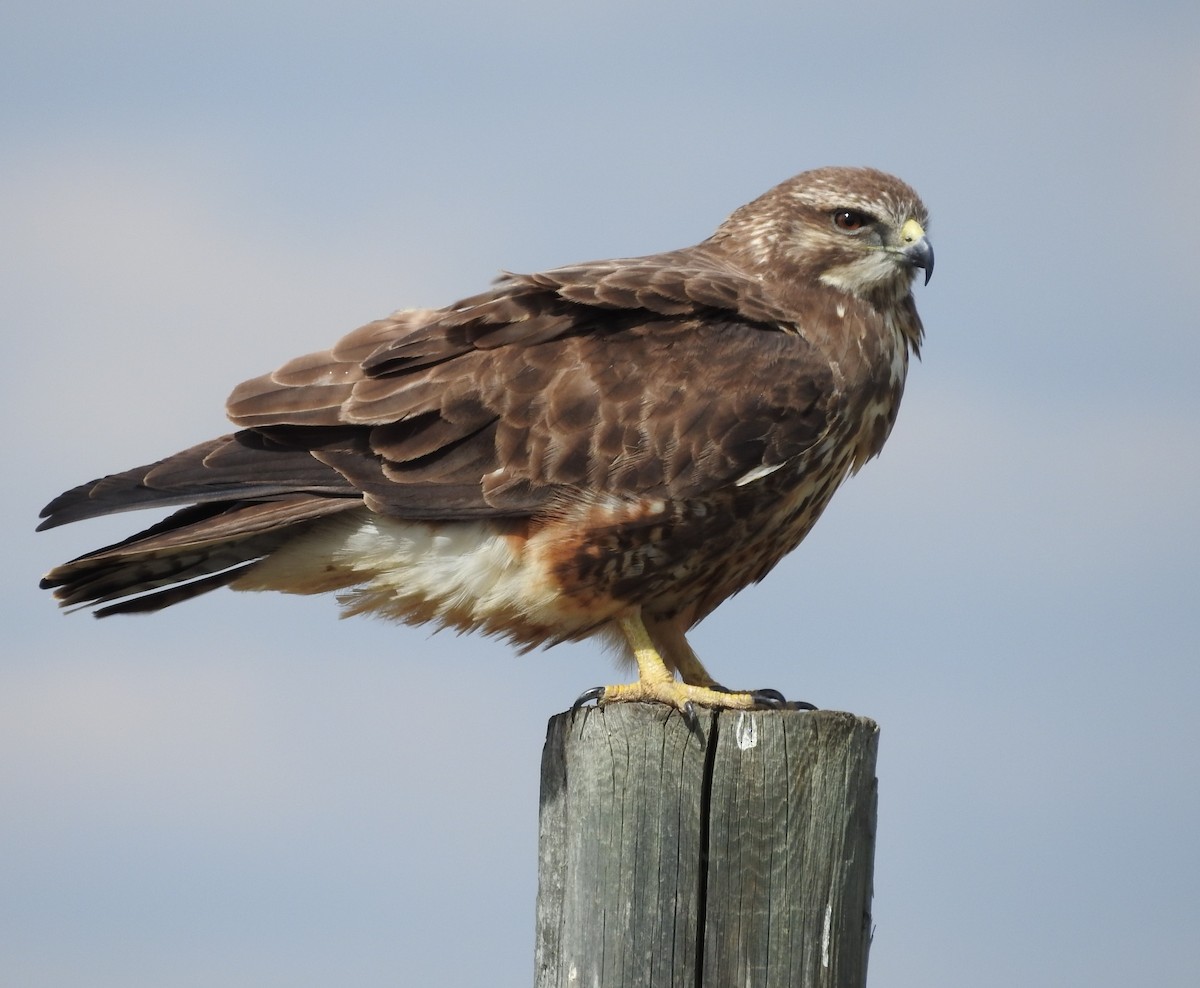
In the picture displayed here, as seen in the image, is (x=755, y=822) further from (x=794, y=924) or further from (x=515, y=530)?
(x=515, y=530)

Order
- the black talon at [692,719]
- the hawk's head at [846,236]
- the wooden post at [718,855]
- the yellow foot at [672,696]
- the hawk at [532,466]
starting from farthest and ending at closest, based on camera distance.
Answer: the hawk's head at [846,236] < the hawk at [532,466] < the yellow foot at [672,696] < the black talon at [692,719] < the wooden post at [718,855]

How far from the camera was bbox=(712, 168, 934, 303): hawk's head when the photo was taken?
605 centimetres

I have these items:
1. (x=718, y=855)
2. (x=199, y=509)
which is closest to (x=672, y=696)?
(x=718, y=855)

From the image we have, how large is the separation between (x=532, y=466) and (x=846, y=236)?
1637mm

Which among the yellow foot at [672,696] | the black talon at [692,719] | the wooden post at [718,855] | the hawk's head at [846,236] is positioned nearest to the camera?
the wooden post at [718,855]

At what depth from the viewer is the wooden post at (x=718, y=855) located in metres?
3.87

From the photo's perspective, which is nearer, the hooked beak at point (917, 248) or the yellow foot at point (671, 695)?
the yellow foot at point (671, 695)

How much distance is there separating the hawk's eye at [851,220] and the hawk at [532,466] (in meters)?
0.51

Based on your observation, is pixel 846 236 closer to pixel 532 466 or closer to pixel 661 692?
pixel 532 466

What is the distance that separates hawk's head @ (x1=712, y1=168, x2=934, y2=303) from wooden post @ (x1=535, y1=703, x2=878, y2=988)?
7.90 feet

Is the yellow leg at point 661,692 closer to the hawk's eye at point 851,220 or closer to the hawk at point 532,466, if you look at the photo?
the hawk at point 532,466

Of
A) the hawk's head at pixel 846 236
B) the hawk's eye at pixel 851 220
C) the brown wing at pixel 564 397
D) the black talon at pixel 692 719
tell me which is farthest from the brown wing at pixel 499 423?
the black talon at pixel 692 719

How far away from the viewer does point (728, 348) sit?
216 inches

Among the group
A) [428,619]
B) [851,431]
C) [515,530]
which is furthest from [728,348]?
[428,619]
